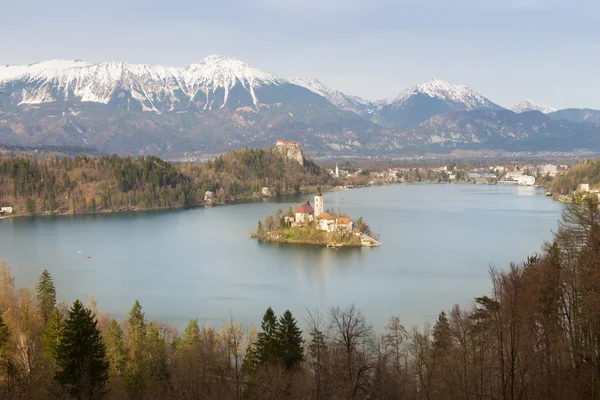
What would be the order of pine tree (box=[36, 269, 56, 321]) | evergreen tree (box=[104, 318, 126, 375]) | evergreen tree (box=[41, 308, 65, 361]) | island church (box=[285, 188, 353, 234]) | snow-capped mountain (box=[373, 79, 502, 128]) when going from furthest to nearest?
snow-capped mountain (box=[373, 79, 502, 128])
island church (box=[285, 188, 353, 234])
pine tree (box=[36, 269, 56, 321])
evergreen tree (box=[104, 318, 126, 375])
evergreen tree (box=[41, 308, 65, 361])

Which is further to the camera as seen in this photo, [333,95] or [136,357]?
[333,95]

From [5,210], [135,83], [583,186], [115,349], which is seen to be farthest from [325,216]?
[135,83]

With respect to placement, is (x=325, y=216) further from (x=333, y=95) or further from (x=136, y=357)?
(x=333, y=95)

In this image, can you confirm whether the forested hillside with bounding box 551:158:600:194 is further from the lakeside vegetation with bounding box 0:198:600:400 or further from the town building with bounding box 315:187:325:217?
the lakeside vegetation with bounding box 0:198:600:400

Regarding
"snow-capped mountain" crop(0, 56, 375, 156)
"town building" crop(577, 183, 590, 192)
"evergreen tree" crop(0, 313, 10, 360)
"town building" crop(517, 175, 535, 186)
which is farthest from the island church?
"snow-capped mountain" crop(0, 56, 375, 156)

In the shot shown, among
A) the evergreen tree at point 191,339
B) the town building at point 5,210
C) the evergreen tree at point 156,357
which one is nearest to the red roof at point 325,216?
the evergreen tree at point 191,339

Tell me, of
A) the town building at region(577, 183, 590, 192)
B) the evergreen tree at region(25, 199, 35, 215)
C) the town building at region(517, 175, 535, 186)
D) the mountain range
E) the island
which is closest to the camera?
the island

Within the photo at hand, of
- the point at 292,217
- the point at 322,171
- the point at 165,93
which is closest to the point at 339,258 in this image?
the point at 292,217
